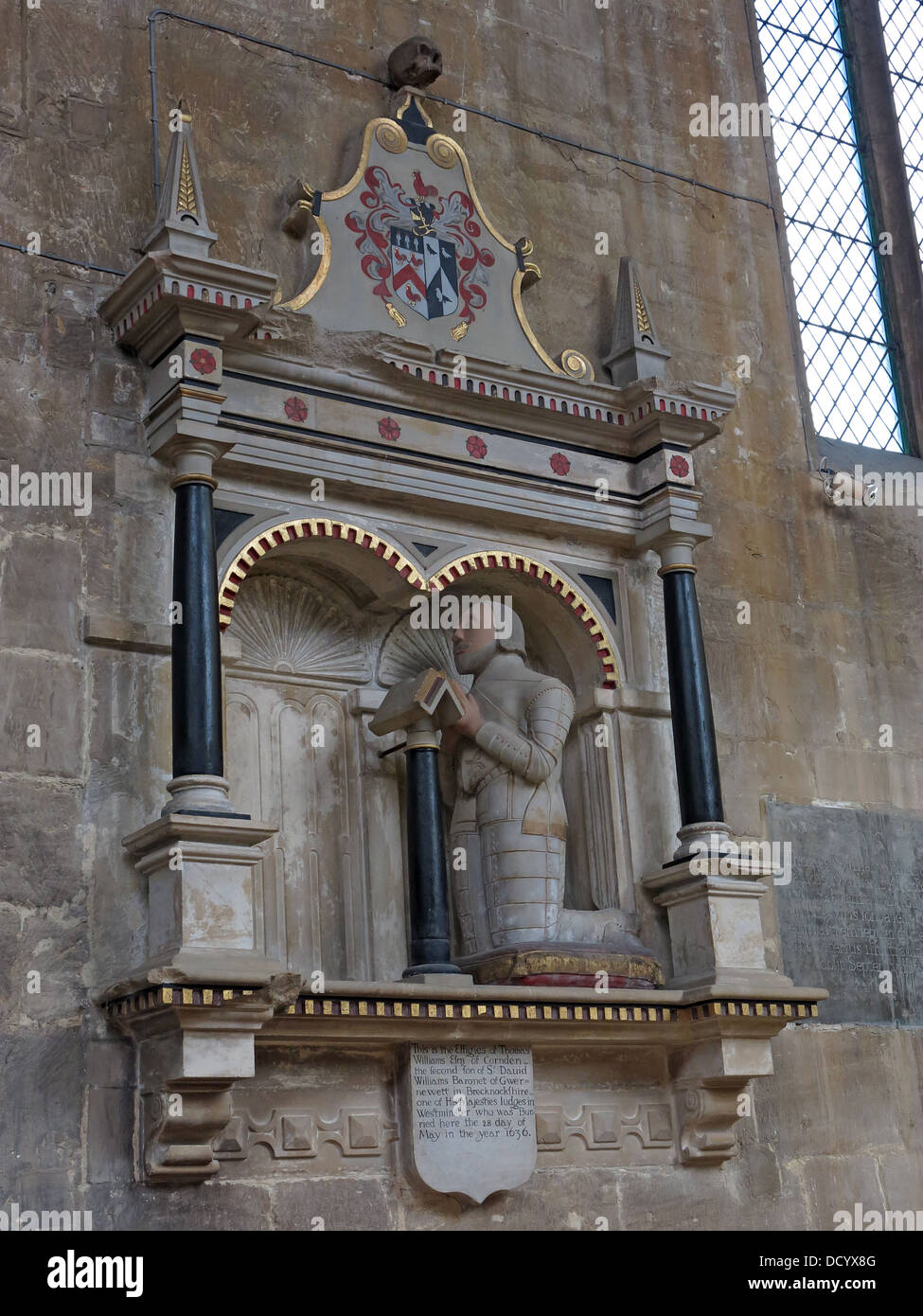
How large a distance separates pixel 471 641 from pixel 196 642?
4.21 feet

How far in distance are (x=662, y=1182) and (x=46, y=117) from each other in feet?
14.4

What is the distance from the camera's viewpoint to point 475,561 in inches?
254

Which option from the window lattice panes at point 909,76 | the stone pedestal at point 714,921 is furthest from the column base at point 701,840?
the window lattice panes at point 909,76

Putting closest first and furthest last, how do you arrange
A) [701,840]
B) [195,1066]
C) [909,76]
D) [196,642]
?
[195,1066] < [196,642] < [701,840] < [909,76]

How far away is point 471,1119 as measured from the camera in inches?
221

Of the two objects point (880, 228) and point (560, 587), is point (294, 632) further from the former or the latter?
point (880, 228)

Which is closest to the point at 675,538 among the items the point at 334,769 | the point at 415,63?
the point at 334,769

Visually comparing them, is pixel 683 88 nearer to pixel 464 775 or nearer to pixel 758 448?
pixel 758 448

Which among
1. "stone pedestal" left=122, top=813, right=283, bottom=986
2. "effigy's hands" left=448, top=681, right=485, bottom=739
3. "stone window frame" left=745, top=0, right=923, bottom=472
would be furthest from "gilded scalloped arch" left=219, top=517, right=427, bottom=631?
"stone window frame" left=745, top=0, right=923, bottom=472

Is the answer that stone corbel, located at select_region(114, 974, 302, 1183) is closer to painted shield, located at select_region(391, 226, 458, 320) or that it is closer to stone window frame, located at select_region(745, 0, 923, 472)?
painted shield, located at select_region(391, 226, 458, 320)

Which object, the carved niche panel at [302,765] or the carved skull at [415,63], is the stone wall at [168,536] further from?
the carved niche panel at [302,765]

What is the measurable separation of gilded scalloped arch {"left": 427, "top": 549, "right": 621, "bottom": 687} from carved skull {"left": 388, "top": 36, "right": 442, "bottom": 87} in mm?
2055

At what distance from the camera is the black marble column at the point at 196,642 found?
5.39m

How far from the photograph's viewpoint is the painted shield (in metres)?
6.66
